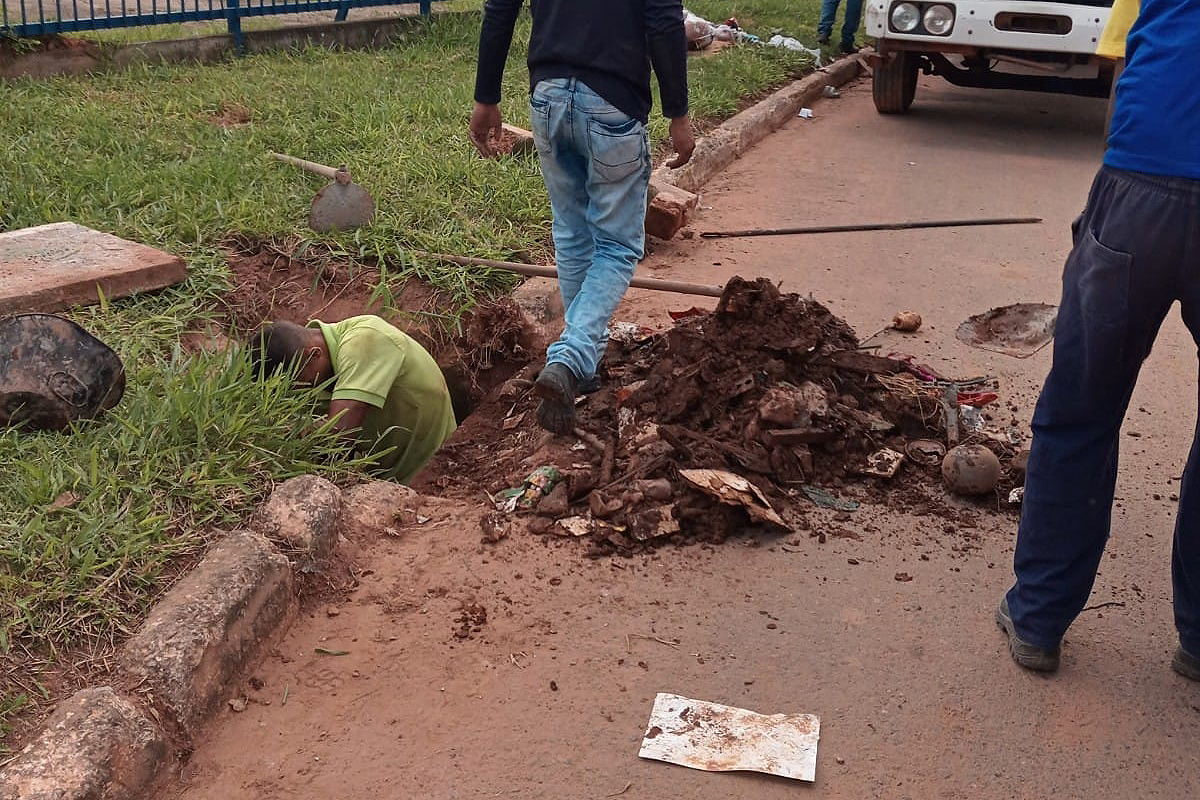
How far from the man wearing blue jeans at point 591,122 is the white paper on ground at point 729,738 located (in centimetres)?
135

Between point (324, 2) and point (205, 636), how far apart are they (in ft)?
28.4

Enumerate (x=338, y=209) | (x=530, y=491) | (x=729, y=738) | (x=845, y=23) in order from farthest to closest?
1. (x=845, y=23)
2. (x=338, y=209)
3. (x=530, y=491)
4. (x=729, y=738)

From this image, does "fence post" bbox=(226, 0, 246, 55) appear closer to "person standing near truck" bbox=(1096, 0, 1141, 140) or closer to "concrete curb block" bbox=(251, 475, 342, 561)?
"concrete curb block" bbox=(251, 475, 342, 561)

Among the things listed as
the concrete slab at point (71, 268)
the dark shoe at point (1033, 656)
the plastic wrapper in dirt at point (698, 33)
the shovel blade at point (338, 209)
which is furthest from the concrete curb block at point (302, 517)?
the plastic wrapper in dirt at point (698, 33)

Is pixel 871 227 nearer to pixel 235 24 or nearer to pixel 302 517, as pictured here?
pixel 302 517


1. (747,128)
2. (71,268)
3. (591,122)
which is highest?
(591,122)

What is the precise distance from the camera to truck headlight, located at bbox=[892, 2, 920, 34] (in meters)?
8.07

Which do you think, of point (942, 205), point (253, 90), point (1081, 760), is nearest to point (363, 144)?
point (253, 90)

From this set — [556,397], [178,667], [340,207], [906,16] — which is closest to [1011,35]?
[906,16]

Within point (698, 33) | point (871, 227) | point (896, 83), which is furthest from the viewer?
point (698, 33)

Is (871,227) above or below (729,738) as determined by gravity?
above

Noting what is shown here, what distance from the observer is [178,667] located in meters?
2.56

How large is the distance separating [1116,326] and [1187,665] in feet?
3.17

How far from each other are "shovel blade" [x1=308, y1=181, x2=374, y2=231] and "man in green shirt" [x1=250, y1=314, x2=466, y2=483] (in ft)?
3.89
